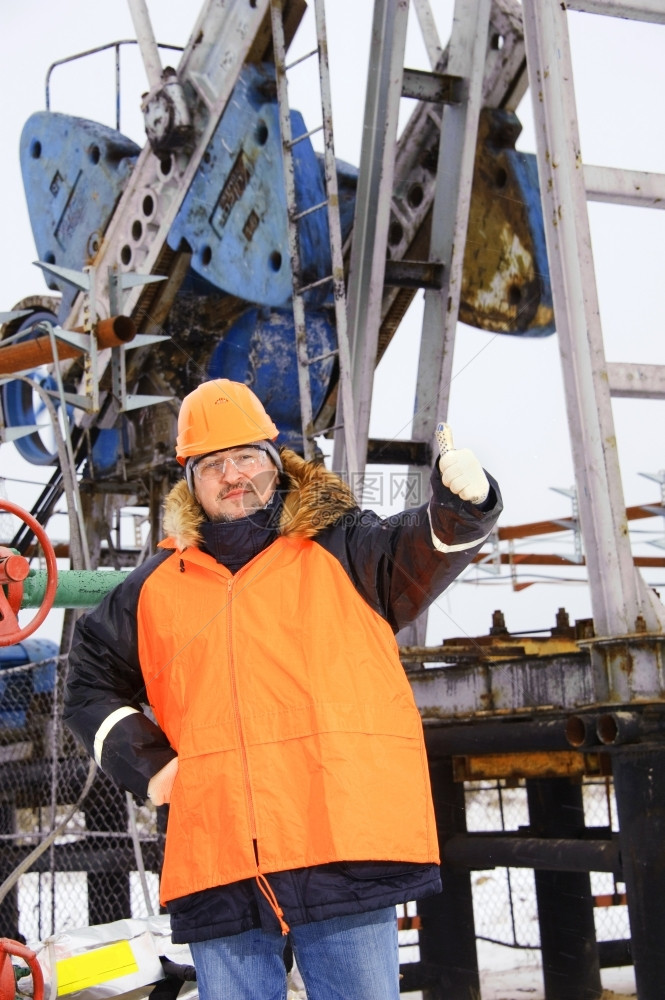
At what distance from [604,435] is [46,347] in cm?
262

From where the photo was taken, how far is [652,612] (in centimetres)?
386

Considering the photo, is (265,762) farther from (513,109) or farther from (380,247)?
(513,109)

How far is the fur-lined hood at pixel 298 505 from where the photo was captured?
7.77 feet

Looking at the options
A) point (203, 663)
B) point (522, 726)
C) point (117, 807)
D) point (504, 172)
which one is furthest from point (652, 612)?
point (117, 807)

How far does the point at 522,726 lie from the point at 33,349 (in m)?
2.77

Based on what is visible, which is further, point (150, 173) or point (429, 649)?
point (150, 173)

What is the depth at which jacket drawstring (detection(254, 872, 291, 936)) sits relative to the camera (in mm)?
2082

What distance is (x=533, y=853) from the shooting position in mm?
4852

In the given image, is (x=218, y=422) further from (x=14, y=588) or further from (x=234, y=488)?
(x=14, y=588)

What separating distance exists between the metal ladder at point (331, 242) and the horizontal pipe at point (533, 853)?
1.94 metres

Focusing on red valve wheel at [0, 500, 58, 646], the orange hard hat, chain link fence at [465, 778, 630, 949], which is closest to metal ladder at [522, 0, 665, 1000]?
the orange hard hat

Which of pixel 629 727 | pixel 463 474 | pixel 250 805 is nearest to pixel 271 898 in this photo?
pixel 250 805

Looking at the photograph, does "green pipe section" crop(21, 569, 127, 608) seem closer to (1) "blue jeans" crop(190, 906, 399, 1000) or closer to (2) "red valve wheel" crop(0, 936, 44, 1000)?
(2) "red valve wheel" crop(0, 936, 44, 1000)

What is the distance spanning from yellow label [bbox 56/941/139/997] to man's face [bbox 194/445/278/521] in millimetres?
1357
